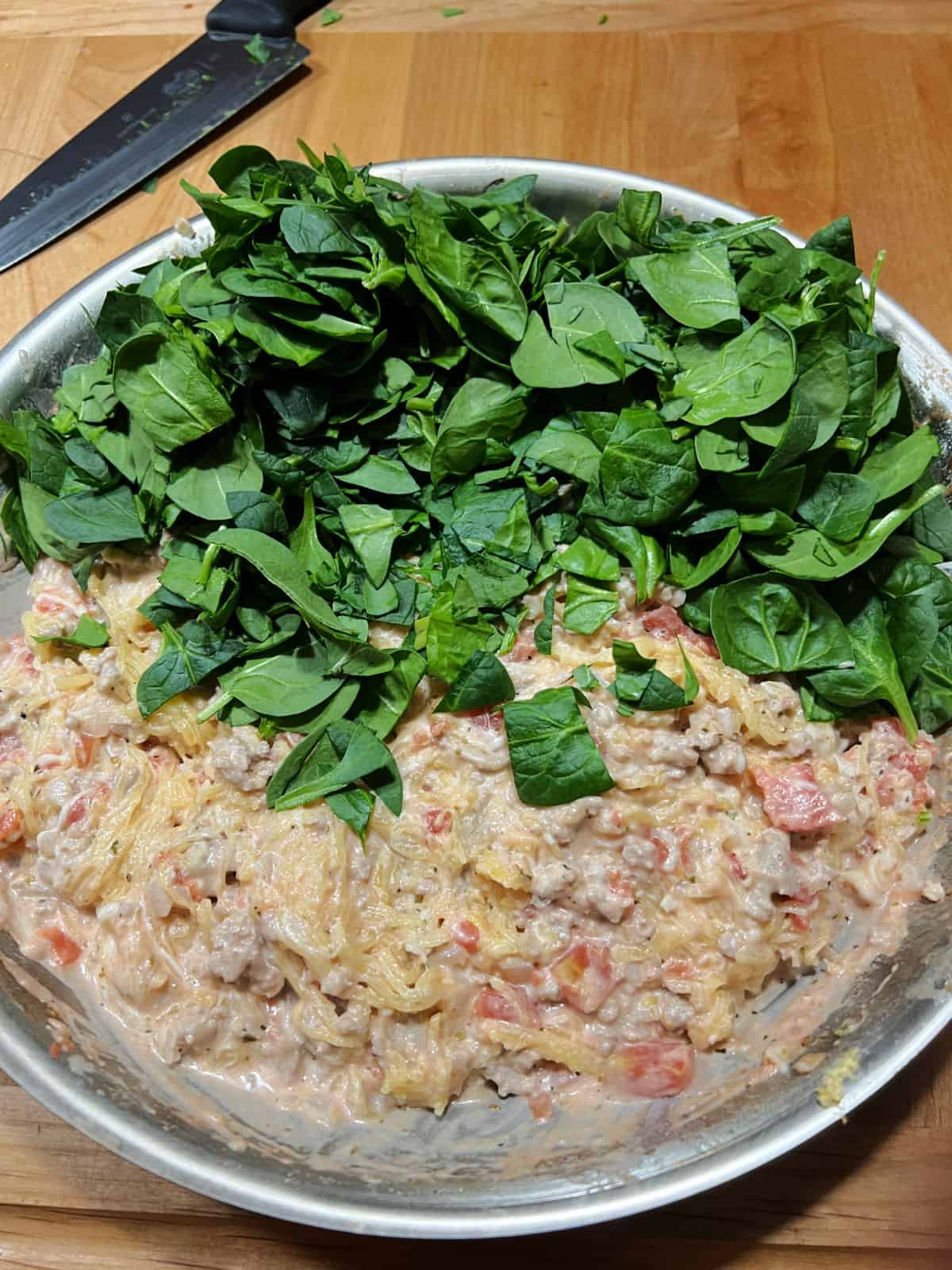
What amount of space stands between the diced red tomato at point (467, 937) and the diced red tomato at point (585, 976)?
5.4 inches

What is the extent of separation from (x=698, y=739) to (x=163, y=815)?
92 cm

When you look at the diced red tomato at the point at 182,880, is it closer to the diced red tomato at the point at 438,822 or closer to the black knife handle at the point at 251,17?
the diced red tomato at the point at 438,822

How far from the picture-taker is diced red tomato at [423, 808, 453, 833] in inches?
65.5

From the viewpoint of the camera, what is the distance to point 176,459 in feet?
5.72

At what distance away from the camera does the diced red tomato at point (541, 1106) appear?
165 cm

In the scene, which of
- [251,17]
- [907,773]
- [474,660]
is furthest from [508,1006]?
[251,17]

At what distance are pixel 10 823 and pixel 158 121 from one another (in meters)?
1.90

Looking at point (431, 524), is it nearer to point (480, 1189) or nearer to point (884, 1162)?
point (480, 1189)

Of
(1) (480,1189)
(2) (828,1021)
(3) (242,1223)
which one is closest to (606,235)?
(2) (828,1021)

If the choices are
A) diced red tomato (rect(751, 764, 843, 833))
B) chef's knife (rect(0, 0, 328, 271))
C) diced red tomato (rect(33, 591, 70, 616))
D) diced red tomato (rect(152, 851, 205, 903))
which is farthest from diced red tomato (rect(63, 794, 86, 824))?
chef's knife (rect(0, 0, 328, 271))

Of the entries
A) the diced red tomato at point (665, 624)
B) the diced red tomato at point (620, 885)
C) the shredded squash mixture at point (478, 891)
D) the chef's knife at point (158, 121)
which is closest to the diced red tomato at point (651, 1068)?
the shredded squash mixture at point (478, 891)

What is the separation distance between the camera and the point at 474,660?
1.64 m

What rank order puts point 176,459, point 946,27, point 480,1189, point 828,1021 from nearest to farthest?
1. point 480,1189
2. point 828,1021
3. point 176,459
4. point 946,27

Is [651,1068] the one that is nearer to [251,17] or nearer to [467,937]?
[467,937]
